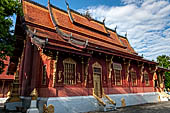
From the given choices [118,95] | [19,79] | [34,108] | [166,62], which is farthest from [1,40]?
[166,62]

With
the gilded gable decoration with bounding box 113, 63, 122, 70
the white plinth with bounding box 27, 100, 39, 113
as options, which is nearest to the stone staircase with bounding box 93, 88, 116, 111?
the gilded gable decoration with bounding box 113, 63, 122, 70

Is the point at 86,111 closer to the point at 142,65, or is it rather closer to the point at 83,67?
the point at 83,67

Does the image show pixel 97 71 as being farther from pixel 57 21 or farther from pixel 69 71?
pixel 57 21

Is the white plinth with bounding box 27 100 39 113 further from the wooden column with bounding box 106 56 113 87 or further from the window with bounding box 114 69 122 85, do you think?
the window with bounding box 114 69 122 85

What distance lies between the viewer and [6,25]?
26.6 ft

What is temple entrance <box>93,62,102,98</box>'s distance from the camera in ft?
36.8

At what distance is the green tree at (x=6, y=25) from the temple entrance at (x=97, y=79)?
6.05 meters

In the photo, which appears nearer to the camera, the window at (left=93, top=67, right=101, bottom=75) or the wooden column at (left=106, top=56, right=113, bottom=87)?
the window at (left=93, top=67, right=101, bottom=75)

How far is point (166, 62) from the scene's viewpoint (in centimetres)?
2931

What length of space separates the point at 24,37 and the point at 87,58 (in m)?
6.47

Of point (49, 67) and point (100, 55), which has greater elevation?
point (100, 55)

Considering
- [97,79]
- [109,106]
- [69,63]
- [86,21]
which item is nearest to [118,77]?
[97,79]

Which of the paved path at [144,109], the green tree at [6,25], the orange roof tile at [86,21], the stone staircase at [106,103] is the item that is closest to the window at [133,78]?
the paved path at [144,109]

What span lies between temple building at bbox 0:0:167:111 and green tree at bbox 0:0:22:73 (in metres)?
1.33
